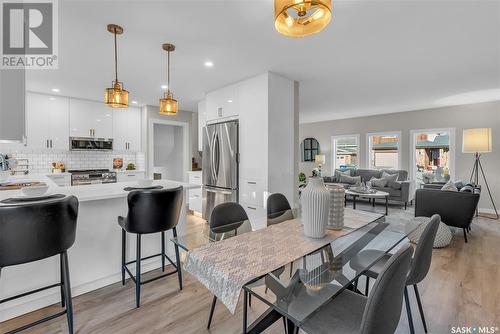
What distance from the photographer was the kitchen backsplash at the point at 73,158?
4.57 m

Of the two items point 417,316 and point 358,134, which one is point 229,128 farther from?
point 358,134

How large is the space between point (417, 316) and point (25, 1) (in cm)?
402

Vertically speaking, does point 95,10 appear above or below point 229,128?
above

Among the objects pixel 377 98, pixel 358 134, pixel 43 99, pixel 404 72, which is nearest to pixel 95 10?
pixel 43 99

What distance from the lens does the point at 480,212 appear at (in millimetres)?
5312

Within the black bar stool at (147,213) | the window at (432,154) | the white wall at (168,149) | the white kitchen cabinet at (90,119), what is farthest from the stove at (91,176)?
the window at (432,154)

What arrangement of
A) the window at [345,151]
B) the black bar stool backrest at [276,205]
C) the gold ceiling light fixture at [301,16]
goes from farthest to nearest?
the window at [345,151] < the black bar stool backrest at [276,205] < the gold ceiling light fixture at [301,16]

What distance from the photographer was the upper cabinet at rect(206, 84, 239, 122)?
12.8 feet

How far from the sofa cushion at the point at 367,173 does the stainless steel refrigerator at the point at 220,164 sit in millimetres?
4492

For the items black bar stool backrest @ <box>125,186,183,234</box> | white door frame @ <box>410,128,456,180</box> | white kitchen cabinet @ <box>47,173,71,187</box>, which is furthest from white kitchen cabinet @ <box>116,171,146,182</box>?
white door frame @ <box>410,128,456,180</box>

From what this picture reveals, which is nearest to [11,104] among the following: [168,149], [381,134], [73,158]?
[73,158]

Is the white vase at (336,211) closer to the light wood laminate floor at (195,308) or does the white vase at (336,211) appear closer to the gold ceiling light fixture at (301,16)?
the light wood laminate floor at (195,308)

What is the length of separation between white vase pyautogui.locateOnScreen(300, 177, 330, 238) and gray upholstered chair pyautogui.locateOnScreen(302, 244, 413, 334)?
0.45m

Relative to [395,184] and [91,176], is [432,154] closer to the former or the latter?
[395,184]
